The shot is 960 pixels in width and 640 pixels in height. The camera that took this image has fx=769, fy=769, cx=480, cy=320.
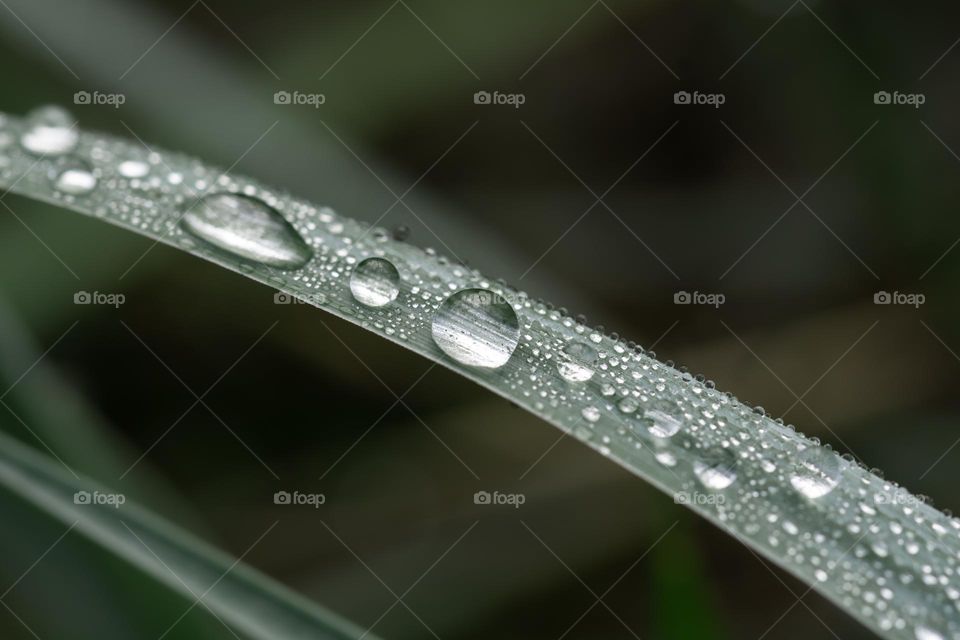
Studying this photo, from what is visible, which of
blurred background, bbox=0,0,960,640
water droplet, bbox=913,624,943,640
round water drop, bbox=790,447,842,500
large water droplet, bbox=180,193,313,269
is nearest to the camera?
water droplet, bbox=913,624,943,640

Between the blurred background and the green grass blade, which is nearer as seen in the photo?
the green grass blade

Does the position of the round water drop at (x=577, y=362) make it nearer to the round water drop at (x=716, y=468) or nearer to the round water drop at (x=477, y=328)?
the round water drop at (x=477, y=328)

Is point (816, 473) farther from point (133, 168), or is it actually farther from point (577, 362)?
point (133, 168)

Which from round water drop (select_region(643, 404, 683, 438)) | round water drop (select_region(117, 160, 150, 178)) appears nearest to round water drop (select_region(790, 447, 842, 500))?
round water drop (select_region(643, 404, 683, 438))

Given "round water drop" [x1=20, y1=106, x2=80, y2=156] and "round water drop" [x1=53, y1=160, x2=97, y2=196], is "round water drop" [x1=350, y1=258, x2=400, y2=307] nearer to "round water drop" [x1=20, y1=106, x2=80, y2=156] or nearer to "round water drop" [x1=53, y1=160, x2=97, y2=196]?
"round water drop" [x1=53, y1=160, x2=97, y2=196]

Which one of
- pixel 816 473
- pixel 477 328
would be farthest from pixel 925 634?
pixel 477 328
